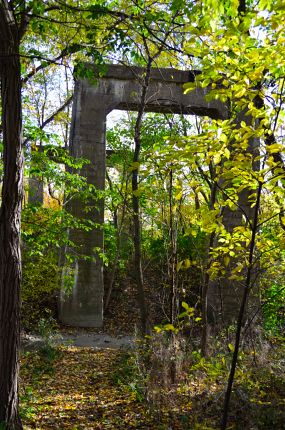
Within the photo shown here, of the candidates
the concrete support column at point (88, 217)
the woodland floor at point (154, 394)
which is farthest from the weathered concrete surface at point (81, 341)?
the woodland floor at point (154, 394)

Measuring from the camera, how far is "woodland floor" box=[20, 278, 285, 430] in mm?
4164

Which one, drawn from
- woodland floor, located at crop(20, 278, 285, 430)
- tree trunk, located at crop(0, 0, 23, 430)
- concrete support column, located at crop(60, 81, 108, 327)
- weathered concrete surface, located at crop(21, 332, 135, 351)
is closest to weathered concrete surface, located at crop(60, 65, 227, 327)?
concrete support column, located at crop(60, 81, 108, 327)

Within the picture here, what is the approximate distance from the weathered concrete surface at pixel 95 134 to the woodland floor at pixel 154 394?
321cm

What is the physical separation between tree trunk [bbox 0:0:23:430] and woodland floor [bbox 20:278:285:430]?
905 millimetres

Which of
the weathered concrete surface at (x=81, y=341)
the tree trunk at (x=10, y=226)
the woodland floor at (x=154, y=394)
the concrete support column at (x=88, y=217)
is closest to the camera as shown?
the tree trunk at (x=10, y=226)

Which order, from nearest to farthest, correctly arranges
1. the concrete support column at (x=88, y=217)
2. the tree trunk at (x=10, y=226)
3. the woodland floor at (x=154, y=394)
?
the tree trunk at (x=10, y=226) < the woodland floor at (x=154, y=394) < the concrete support column at (x=88, y=217)

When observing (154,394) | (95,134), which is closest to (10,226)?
(154,394)

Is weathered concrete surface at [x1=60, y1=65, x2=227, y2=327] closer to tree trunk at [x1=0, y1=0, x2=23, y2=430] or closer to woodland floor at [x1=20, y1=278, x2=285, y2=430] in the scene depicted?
woodland floor at [x1=20, y1=278, x2=285, y2=430]

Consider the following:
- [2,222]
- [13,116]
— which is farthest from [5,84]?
[2,222]

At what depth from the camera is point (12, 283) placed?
3742 mm

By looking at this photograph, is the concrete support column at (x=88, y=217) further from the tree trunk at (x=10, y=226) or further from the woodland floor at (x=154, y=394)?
the tree trunk at (x=10, y=226)

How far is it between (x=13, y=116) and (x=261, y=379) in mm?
3854

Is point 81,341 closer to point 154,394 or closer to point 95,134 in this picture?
point 154,394

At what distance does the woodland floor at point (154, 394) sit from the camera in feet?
13.7
